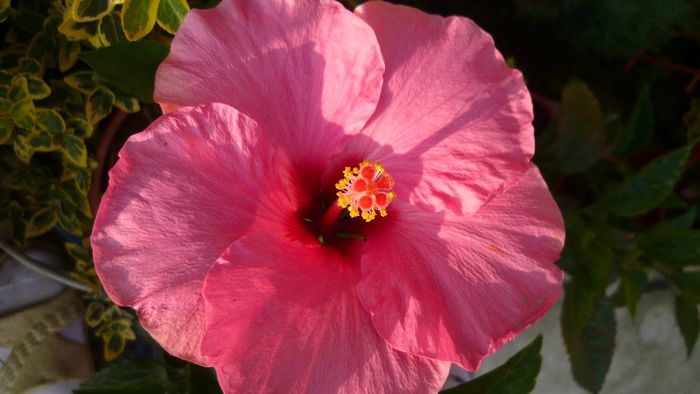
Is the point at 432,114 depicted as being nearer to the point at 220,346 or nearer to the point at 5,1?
the point at 220,346

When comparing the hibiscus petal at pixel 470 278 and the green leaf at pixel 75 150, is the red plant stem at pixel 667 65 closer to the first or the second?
the hibiscus petal at pixel 470 278

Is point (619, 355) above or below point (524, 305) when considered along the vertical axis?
below

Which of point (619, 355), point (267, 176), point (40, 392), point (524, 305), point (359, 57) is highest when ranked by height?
point (359, 57)

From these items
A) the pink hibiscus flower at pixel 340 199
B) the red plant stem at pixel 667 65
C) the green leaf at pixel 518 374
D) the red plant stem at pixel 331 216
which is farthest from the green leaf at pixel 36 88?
the red plant stem at pixel 667 65

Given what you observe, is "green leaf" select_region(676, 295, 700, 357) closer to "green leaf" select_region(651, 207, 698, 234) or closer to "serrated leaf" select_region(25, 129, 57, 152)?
"green leaf" select_region(651, 207, 698, 234)

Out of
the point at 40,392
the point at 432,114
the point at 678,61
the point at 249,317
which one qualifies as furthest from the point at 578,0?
the point at 40,392

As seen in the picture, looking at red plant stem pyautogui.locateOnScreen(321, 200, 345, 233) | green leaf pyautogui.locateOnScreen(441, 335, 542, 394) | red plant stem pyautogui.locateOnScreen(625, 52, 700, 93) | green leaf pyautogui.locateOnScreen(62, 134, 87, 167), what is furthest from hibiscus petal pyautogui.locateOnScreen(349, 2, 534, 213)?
red plant stem pyautogui.locateOnScreen(625, 52, 700, 93)

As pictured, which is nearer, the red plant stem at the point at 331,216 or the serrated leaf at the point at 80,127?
the red plant stem at the point at 331,216
